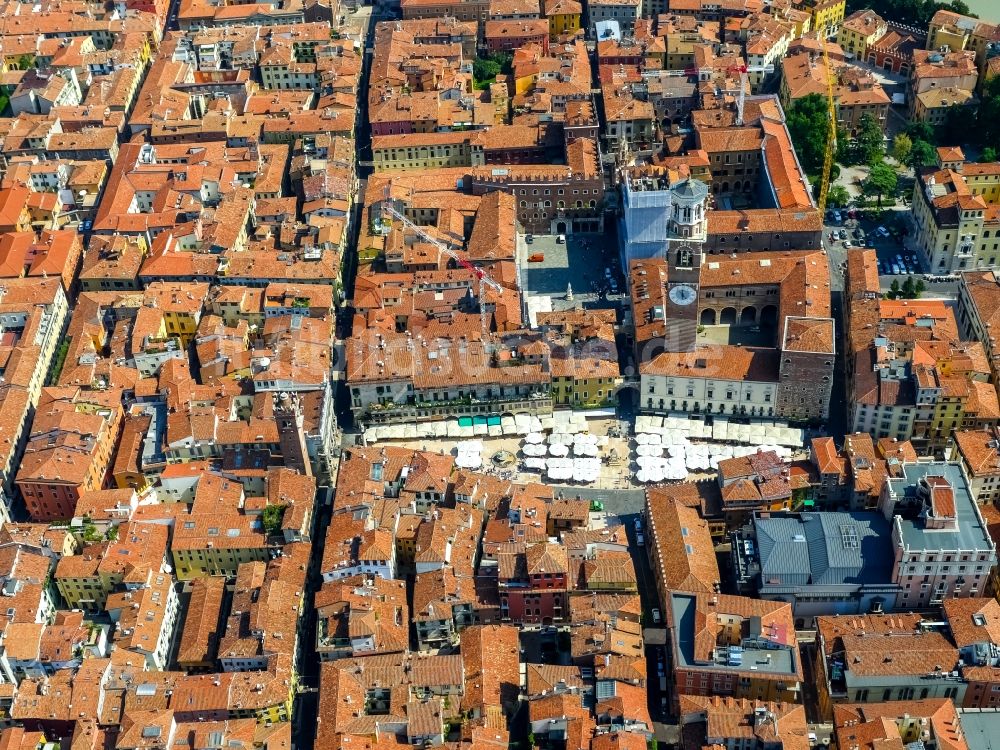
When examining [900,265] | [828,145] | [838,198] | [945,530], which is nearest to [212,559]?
[945,530]

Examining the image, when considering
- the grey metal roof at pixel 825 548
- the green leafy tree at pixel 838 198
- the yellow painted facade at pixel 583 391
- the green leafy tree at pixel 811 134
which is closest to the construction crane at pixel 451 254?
the yellow painted facade at pixel 583 391

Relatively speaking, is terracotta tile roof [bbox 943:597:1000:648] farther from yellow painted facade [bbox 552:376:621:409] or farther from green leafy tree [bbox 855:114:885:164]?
green leafy tree [bbox 855:114:885:164]

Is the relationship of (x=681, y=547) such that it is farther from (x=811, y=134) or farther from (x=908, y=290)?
(x=811, y=134)

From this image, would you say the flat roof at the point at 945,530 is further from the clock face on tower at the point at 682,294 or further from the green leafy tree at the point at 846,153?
the green leafy tree at the point at 846,153

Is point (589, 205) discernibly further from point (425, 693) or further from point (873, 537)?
point (425, 693)

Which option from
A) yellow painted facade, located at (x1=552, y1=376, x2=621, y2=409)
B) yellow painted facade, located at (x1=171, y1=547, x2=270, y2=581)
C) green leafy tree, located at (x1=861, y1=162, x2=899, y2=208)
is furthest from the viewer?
green leafy tree, located at (x1=861, y1=162, x2=899, y2=208)

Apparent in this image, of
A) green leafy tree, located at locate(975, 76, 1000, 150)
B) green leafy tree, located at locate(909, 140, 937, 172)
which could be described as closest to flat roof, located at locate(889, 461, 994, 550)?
green leafy tree, located at locate(909, 140, 937, 172)

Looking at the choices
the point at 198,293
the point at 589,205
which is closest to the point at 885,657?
the point at 589,205
